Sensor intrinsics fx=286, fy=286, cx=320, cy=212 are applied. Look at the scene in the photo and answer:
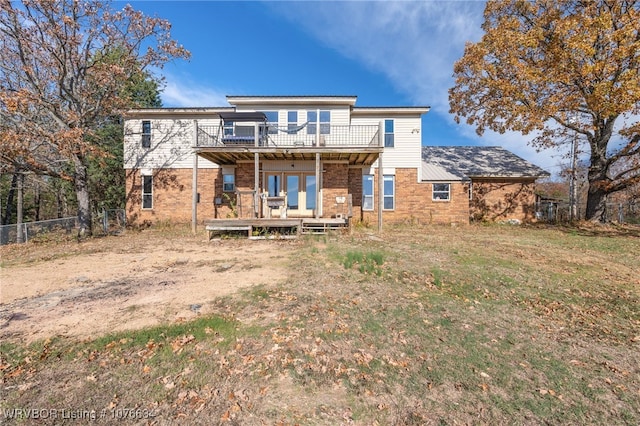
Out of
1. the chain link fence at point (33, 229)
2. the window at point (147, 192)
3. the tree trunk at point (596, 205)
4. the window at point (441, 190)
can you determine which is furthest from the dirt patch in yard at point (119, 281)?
the tree trunk at point (596, 205)

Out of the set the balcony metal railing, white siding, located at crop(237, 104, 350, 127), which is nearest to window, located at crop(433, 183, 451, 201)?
the balcony metal railing

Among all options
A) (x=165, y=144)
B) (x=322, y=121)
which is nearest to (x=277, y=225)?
(x=322, y=121)

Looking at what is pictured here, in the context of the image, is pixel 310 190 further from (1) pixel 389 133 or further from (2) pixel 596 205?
(2) pixel 596 205

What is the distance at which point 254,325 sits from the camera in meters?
4.15

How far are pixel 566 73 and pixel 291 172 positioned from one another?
517 inches

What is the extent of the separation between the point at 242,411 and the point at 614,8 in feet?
65.0

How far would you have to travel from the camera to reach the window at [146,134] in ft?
51.2

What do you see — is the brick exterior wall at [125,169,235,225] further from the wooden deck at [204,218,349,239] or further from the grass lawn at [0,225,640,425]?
the grass lawn at [0,225,640,425]

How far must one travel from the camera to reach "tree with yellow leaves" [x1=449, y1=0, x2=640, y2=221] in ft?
37.9

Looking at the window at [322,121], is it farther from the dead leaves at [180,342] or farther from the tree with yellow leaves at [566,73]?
the dead leaves at [180,342]

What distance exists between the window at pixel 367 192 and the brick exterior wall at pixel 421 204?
27 cm

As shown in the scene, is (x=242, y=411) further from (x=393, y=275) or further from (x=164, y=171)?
(x=164, y=171)

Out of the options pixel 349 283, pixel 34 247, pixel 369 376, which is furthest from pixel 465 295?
pixel 34 247

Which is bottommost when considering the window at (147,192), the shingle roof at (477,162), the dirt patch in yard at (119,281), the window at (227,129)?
the dirt patch in yard at (119,281)
